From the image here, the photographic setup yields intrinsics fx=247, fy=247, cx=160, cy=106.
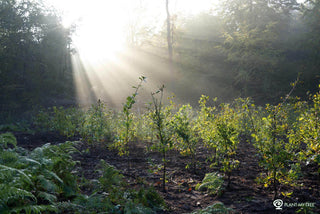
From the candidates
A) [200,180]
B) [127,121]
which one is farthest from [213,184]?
[127,121]

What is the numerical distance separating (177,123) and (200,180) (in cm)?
88

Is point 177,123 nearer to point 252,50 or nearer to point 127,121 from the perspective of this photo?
point 127,121

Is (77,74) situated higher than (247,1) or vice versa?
(247,1)

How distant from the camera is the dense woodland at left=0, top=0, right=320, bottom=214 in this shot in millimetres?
2541

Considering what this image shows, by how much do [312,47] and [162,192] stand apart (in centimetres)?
2201

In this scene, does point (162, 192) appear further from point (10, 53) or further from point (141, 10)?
point (141, 10)

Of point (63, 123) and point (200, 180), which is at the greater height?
point (63, 123)

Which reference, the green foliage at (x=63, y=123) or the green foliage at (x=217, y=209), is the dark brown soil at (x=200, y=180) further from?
the green foliage at (x=63, y=123)

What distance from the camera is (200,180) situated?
11.4 ft

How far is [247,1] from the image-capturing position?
21.7m

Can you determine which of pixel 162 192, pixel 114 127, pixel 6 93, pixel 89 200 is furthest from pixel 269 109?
pixel 6 93

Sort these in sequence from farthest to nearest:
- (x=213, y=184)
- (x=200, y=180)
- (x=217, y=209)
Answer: (x=200, y=180) → (x=213, y=184) → (x=217, y=209)

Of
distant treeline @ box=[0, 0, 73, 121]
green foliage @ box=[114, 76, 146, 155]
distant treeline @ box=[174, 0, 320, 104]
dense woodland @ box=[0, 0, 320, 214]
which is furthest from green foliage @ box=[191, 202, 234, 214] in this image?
distant treeline @ box=[174, 0, 320, 104]

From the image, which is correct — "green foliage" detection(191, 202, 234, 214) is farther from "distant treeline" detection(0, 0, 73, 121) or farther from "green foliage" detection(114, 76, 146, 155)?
"distant treeline" detection(0, 0, 73, 121)
